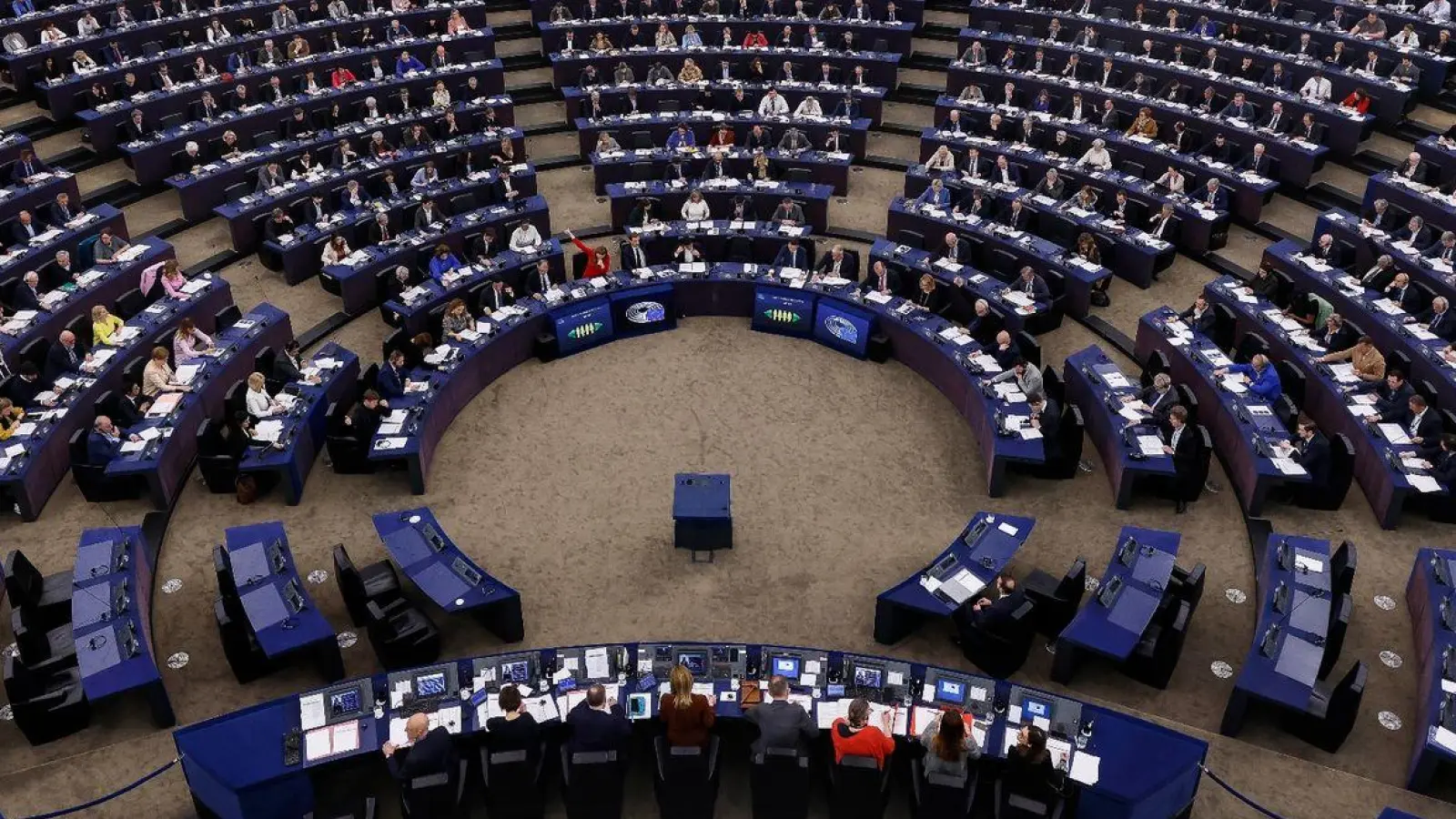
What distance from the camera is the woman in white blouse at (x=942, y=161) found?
84.4 feet

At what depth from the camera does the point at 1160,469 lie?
662 inches

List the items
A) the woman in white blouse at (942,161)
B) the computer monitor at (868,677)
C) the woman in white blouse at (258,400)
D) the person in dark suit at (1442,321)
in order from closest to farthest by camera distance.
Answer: the computer monitor at (868,677), the woman in white blouse at (258,400), the person in dark suit at (1442,321), the woman in white blouse at (942,161)

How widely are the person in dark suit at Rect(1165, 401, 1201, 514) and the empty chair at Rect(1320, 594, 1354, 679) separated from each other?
3.16 meters

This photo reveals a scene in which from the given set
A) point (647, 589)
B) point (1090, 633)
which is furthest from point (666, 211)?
point (1090, 633)

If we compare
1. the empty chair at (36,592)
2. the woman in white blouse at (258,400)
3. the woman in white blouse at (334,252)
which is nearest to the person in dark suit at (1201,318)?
the woman in white blouse at (258,400)

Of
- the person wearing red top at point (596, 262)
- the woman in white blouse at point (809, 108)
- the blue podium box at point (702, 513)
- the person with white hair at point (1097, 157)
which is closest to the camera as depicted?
the blue podium box at point (702, 513)

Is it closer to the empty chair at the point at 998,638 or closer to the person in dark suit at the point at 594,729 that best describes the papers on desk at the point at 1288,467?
the empty chair at the point at 998,638

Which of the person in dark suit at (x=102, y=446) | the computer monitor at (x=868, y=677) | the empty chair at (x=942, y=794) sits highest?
the person in dark suit at (x=102, y=446)

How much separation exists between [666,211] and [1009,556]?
1297 centimetres

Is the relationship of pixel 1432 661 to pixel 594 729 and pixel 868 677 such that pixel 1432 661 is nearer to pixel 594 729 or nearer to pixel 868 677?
pixel 868 677

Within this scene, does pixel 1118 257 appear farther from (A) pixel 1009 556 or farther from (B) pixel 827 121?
(A) pixel 1009 556

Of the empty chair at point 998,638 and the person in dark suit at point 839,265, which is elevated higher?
the person in dark suit at point 839,265

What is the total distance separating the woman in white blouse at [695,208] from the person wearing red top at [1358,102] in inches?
587

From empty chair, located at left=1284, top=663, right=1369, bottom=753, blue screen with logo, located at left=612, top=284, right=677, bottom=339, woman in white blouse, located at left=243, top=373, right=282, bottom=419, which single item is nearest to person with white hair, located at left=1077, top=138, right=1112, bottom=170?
blue screen with logo, located at left=612, top=284, right=677, bottom=339
